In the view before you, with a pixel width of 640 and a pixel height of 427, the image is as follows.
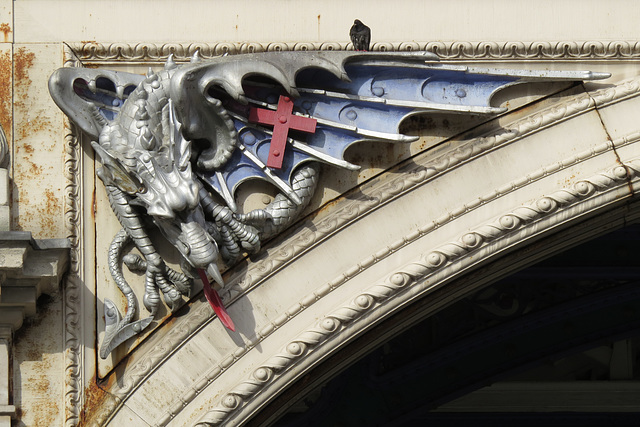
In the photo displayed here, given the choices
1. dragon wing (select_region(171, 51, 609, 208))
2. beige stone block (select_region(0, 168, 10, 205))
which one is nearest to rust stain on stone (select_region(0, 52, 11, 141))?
beige stone block (select_region(0, 168, 10, 205))

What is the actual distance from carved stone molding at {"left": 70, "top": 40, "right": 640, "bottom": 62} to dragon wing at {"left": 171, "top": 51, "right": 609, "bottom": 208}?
144 mm

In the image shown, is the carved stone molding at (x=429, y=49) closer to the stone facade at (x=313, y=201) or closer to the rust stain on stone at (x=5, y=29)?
the stone facade at (x=313, y=201)

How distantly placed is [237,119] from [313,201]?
514 mm

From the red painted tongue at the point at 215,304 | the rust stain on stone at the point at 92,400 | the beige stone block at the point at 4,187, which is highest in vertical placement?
the beige stone block at the point at 4,187

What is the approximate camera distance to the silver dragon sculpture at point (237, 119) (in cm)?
595

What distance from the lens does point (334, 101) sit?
20.1 ft

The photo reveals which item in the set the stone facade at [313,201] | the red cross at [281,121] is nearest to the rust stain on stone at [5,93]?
the stone facade at [313,201]

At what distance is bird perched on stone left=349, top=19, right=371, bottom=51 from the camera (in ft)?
19.9

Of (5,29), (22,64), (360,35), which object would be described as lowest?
(360,35)

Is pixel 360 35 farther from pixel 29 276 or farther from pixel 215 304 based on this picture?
pixel 29 276

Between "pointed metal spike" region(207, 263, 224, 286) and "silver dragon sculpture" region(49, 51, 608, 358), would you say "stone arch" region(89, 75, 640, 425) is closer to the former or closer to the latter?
"silver dragon sculpture" region(49, 51, 608, 358)

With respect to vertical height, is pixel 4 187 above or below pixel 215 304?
above

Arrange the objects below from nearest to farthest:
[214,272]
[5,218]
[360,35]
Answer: [214,272]
[5,218]
[360,35]

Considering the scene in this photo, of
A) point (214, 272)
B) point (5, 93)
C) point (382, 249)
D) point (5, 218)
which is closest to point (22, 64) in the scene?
point (5, 93)
